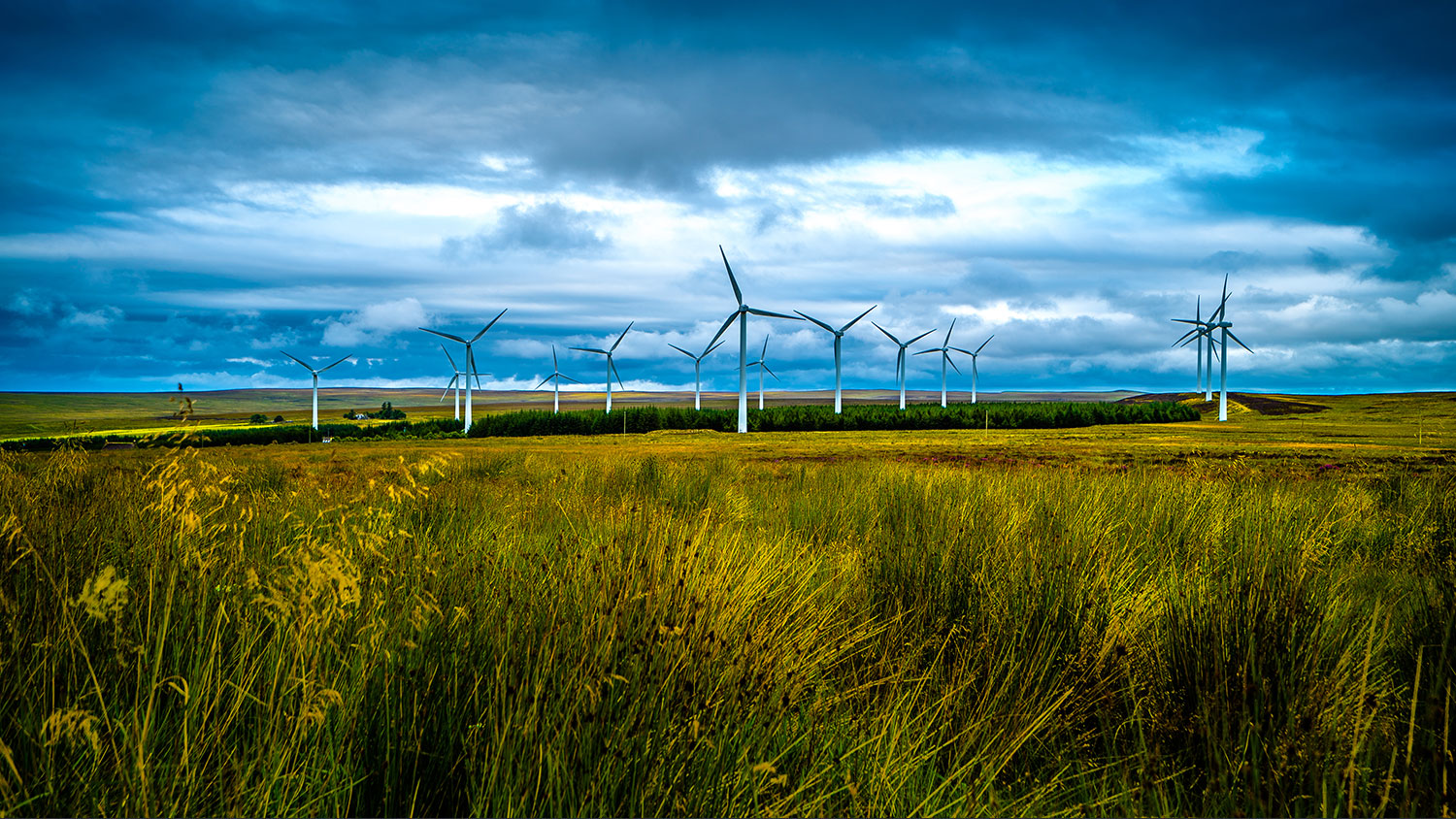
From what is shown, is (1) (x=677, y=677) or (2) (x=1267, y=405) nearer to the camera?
(1) (x=677, y=677)

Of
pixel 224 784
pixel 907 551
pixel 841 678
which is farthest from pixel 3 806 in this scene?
pixel 907 551

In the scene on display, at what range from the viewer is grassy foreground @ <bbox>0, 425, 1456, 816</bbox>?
2959mm

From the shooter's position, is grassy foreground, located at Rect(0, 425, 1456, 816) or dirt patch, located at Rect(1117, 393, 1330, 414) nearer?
grassy foreground, located at Rect(0, 425, 1456, 816)

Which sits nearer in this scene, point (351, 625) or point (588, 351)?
point (351, 625)

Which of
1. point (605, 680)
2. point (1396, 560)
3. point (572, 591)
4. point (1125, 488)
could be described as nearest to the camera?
point (605, 680)

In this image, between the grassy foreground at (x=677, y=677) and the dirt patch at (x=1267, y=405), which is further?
the dirt patch at (x=1267, y=405)

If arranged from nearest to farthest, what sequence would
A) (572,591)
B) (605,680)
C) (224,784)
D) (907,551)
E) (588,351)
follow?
(224,784)
(605,680)
(572,591)
(907,551)
(588,351)

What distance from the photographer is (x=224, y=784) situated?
9.02 ft

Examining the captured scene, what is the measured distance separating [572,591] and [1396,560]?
32.6 feet

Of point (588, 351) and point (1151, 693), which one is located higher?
point (588, 351)

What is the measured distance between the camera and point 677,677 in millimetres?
3617

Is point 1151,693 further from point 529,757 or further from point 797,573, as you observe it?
point 529,757

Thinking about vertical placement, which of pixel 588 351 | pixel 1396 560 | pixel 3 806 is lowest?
pixel 1396 560

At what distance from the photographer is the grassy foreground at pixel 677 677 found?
2.96m
